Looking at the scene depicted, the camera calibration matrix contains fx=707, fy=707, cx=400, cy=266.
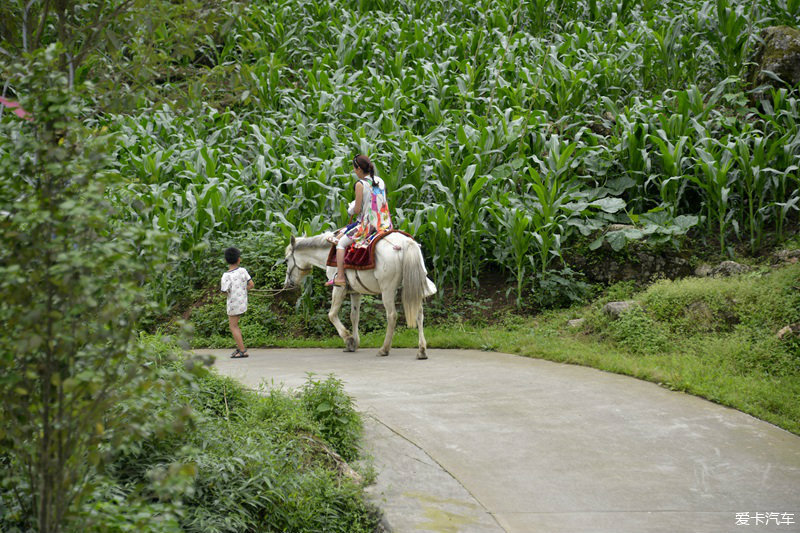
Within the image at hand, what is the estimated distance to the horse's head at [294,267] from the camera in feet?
29.5

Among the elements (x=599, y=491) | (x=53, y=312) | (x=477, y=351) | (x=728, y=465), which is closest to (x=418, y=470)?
(x=599, y=491)

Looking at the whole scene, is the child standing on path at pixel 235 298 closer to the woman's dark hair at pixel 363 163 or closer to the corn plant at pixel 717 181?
the woman's dark hair at pixel 363 163

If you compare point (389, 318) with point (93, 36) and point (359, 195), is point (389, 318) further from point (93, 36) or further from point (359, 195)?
point (93, 36)

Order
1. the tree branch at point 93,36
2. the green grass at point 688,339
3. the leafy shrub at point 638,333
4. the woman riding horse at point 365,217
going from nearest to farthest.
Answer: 1. the tree branch at point 93,36
2. the green grass at point 688,339
3. the leafy shrub at point 638,333
4. the woman riding horse at point 365,217

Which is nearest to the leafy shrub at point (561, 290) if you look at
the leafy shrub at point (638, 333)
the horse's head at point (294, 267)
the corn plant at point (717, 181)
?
the leafy shrub at point (638, 333)

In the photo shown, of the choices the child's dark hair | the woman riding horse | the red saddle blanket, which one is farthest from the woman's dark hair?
the child's dark hair

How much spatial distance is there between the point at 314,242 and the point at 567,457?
15.8ft

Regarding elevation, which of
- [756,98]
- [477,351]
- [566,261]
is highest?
[756,98]

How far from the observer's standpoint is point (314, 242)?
8.77 meters

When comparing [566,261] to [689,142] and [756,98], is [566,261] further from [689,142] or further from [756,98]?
[756,98]

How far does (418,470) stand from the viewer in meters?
4.51

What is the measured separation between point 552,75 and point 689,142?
3765 mm

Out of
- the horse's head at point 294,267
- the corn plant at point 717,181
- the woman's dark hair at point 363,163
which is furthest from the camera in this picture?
the corn plant at point 717,181

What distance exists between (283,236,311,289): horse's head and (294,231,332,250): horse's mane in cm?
6
